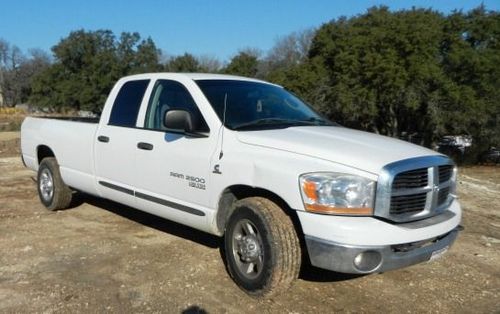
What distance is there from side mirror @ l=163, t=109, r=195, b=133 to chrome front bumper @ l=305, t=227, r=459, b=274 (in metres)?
1.54

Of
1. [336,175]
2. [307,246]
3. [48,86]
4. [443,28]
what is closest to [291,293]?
[307,246]

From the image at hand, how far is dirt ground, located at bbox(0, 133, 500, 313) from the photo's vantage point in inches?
169

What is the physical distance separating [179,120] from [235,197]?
33.8 inches

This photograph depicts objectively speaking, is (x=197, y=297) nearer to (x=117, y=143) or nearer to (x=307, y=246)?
(x=307, y=246)

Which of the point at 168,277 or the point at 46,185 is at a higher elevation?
the point at 46,185

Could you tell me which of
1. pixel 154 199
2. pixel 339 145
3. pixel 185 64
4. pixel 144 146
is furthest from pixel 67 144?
pixel 185 64

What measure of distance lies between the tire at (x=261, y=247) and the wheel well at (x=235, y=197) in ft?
0.21

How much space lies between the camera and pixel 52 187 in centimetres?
717

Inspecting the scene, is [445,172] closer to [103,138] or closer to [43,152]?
[103,138]

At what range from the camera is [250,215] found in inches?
170

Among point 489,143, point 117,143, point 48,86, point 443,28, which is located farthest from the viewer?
point 48,86

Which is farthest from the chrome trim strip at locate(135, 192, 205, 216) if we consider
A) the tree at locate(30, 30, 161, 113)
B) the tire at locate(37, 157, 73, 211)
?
the tree at locate(30, 30, 161, 113)

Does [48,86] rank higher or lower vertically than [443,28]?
lower

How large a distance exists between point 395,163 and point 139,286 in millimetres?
2428
